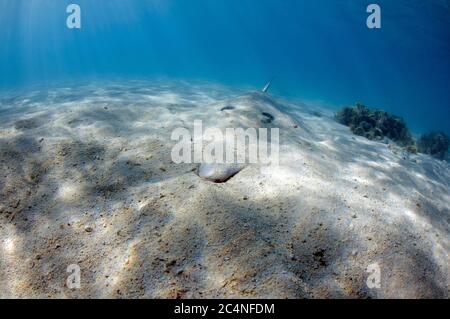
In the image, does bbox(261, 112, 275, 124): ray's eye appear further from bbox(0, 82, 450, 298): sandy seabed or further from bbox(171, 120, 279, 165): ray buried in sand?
bbox(0, 82, 450, 298): sandy seabed

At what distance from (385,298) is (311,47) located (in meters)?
180

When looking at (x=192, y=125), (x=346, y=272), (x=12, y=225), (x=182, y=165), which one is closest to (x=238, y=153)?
(x=182, y=165)

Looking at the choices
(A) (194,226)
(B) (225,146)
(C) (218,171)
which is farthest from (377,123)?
(A) (194,226)

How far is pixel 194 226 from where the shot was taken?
2.84 m

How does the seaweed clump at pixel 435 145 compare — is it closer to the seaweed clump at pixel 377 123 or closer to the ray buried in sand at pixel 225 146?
the seaweed clump at pixel 377 123

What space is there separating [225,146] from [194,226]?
1997 mm

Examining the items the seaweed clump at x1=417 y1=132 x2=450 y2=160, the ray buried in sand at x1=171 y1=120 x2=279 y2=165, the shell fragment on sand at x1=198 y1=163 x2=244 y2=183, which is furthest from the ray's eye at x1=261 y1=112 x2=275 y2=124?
the seaweed clump at x1=417 y1=132 x2=450 y2=160

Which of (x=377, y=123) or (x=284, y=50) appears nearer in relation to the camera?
(x=377, y=123)

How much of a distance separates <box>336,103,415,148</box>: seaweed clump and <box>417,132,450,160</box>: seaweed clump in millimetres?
1899

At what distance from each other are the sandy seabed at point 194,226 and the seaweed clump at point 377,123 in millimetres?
6834

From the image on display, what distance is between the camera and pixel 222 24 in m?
172

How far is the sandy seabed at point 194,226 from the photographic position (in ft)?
7.85

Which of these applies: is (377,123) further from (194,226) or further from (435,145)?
(194,226)

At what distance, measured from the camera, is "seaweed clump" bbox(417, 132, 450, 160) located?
1291cm
